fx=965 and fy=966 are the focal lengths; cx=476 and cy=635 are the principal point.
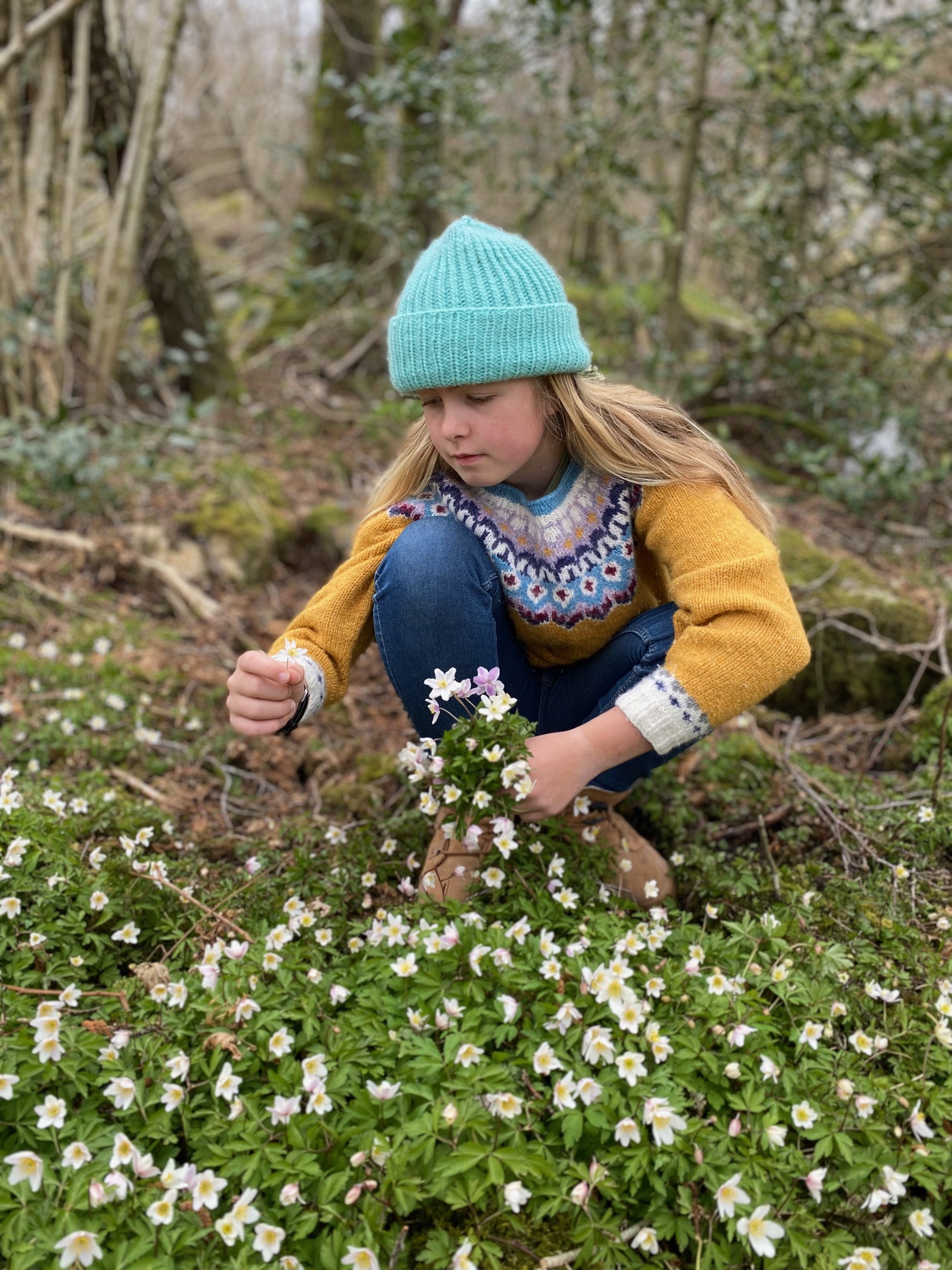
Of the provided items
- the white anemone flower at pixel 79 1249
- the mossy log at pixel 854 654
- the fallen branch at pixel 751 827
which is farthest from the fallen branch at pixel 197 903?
the mossy log at pixel 854 654

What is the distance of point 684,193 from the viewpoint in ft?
18.6

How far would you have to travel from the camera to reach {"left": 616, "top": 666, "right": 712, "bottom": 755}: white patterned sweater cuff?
196 cm

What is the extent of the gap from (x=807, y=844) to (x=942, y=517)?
3.45m

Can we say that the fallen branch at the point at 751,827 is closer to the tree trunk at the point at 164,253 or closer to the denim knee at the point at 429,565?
the denim knee at the point at 429,565

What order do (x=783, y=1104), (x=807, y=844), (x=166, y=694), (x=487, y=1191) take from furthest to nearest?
(x=166, y=694) < (x=807, y=844) < (x=783, y=1104) < (x=487, y=1191)

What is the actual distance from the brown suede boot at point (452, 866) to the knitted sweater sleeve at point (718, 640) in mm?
407

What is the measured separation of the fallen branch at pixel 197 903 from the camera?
188cm

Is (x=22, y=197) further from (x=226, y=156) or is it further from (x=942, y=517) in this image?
(x=226, y=156)

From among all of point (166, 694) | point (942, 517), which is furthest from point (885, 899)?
point (942, 517)

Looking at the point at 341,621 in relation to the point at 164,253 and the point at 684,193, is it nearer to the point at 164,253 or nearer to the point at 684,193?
the point at 164,253

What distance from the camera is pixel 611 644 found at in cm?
236

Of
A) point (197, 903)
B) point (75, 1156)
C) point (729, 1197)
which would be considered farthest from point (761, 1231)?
point (197, 903)

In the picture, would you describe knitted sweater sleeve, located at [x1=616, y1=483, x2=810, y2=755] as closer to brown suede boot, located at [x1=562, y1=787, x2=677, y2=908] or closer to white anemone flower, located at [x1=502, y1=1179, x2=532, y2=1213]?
brown suede boot, located at [x1=562, y1=787, x2=677, y2=908]

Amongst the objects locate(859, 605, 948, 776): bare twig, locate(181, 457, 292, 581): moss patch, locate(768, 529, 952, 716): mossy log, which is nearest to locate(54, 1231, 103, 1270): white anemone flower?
locate(859, 605, 948, 776): bare twig
